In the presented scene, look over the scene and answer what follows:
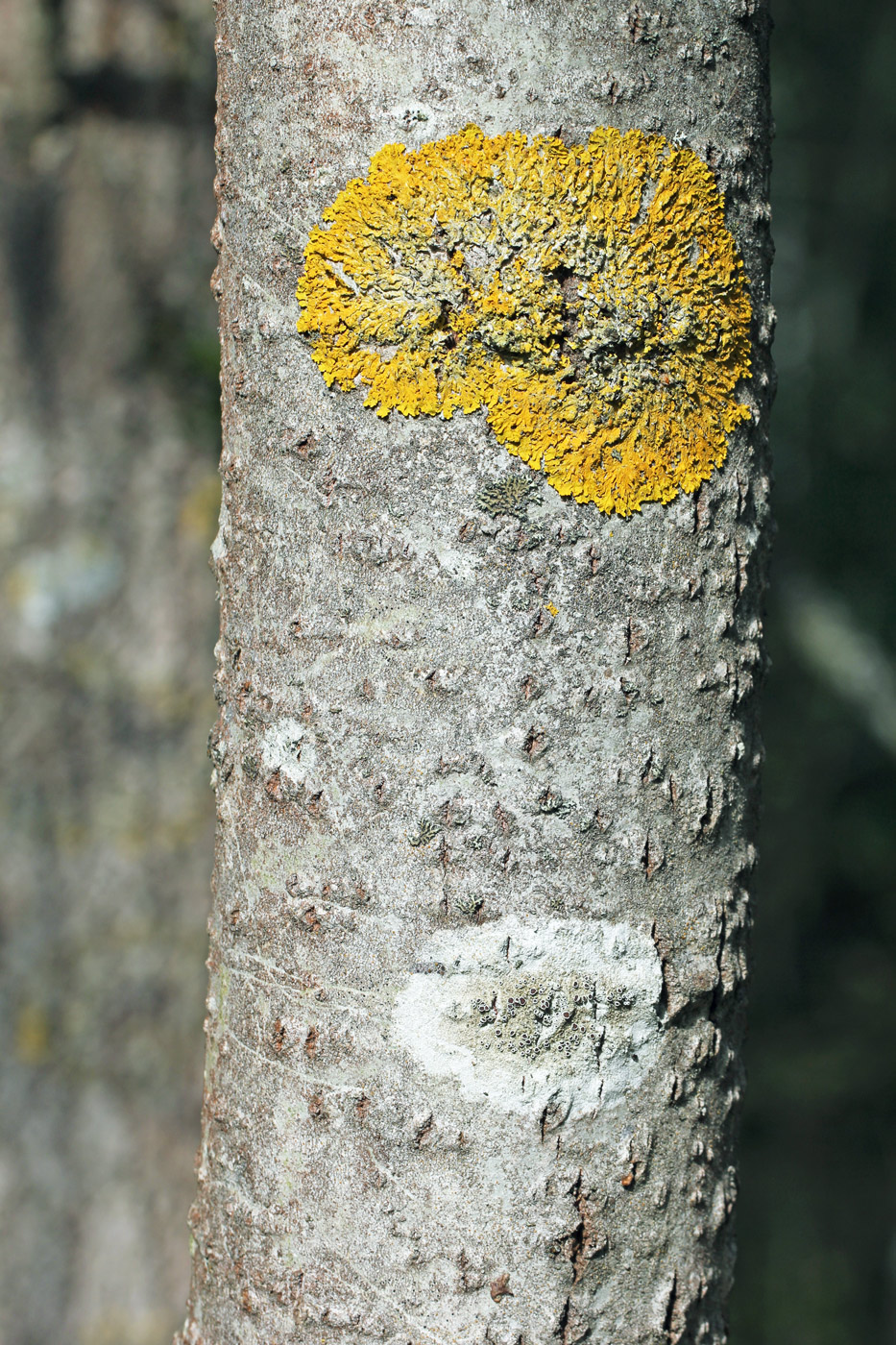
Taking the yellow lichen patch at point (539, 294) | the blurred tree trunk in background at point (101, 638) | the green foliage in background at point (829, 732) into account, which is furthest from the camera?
the green foliage in background at point (829, 732)

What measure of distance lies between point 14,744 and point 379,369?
82.4 inches

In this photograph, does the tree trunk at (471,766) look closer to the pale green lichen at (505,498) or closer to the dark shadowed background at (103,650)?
the pale green lichen at (505,498)

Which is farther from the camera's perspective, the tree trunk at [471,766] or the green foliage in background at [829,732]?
the green foliage in background at [829,732]

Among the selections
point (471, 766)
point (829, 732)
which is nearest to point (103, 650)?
point (471, 766)

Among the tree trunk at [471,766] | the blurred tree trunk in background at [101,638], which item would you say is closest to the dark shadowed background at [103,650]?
the blurred tree trunk in background at [101,638]

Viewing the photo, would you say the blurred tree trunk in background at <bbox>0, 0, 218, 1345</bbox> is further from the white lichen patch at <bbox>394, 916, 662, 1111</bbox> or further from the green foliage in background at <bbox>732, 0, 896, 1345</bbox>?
the green foliage in background at <bbox>732, 0, 896, 1345</bbox>

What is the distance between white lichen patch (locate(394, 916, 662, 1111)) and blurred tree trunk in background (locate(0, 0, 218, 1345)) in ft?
6.74

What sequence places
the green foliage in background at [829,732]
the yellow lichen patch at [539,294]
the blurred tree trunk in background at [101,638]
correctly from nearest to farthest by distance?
the yellow lichen patch at [539,294]
the blurred tree trunk in background at [101,638]
the green foliage in background at [829,732]

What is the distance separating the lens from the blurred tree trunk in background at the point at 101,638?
8.11ft

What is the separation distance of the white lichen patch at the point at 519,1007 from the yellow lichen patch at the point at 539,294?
0.88 feet

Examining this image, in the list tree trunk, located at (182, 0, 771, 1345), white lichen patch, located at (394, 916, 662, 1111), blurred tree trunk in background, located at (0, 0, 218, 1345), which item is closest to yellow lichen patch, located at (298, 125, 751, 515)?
tree trunk, located at (182, 0, 771, 1345)

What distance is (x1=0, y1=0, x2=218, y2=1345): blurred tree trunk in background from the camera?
8.11ft

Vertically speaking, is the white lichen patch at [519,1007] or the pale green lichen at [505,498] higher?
the pale green lichen at [505,498]

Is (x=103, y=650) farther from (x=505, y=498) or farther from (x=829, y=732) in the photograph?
(x=829, y=732)
